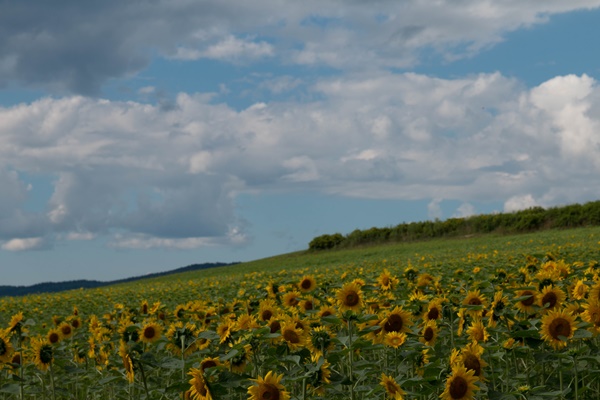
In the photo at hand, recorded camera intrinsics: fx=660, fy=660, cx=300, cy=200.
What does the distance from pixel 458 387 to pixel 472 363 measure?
28cm

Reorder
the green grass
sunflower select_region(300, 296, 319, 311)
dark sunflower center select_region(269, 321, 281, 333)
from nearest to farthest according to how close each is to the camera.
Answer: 1. dark sunflower center select_region(269, 321, 281, 333)
2. sunflower select_region(300, 296, 319, 311)
3. the green grass

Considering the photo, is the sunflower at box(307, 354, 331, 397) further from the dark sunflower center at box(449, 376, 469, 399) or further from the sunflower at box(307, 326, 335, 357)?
the dark sunflower center at box(449, 376, 469, 399)

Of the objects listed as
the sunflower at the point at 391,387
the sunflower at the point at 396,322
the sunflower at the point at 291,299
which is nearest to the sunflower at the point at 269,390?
the sunflower at the point at 391,387

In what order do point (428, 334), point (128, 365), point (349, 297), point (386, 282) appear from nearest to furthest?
point (128, 365), point (428, 334), point (349, 297), point (386, 282)

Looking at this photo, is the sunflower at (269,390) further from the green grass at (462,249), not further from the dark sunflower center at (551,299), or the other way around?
the green grass at (462,249)

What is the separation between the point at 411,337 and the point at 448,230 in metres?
53.7

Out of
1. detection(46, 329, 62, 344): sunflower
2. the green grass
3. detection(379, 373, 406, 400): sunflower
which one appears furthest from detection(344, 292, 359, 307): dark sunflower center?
the green grass

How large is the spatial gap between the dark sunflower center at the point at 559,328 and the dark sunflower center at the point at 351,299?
1850mm

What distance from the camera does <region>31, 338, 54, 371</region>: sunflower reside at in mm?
5570

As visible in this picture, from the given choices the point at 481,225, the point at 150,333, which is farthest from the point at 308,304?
the point at 481,225

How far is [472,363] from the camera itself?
3996 mm

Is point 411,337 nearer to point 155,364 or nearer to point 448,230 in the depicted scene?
point 155,364

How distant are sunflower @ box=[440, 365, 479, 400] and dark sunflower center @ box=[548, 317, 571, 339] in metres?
1.29

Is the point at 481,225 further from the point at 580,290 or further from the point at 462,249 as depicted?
the point at 580,290
